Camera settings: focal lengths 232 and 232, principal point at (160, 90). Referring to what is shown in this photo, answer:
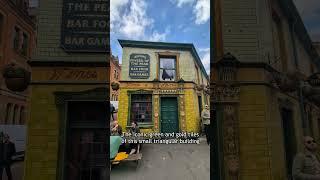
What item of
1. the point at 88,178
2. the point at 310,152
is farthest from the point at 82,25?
the point at 310,152

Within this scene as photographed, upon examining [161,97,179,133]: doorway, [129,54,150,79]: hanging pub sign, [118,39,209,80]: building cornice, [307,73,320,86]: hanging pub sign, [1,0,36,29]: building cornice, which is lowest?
[161,97,179,133]: doorway

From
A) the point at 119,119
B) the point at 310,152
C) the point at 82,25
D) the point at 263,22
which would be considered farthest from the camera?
the point at 263,22

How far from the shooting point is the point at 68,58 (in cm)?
302

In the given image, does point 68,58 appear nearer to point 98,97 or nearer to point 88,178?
point 98,97

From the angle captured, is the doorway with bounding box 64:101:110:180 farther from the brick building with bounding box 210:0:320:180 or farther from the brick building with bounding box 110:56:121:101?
the brick building with bounding box 210:0:320:180

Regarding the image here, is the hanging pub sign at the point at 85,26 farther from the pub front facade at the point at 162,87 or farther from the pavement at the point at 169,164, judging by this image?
the pavement at the point at 169,164

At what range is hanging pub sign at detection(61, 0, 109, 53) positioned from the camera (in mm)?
3068

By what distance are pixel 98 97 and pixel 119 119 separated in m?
0.42

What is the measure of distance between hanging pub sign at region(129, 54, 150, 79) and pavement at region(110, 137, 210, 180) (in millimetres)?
874

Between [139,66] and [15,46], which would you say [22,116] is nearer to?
[15,46]

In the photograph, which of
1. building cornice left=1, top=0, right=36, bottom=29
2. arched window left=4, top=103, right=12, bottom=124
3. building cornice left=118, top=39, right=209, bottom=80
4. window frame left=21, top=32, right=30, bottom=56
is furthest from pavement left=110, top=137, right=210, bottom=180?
building cornice left=1, top=0, right=36, bottom=29

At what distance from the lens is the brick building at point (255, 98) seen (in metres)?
2.92

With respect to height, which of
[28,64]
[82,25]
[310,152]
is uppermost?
[82,25]

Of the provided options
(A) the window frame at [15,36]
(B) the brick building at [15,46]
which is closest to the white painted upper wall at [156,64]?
(B) the brick building at [15,46]
